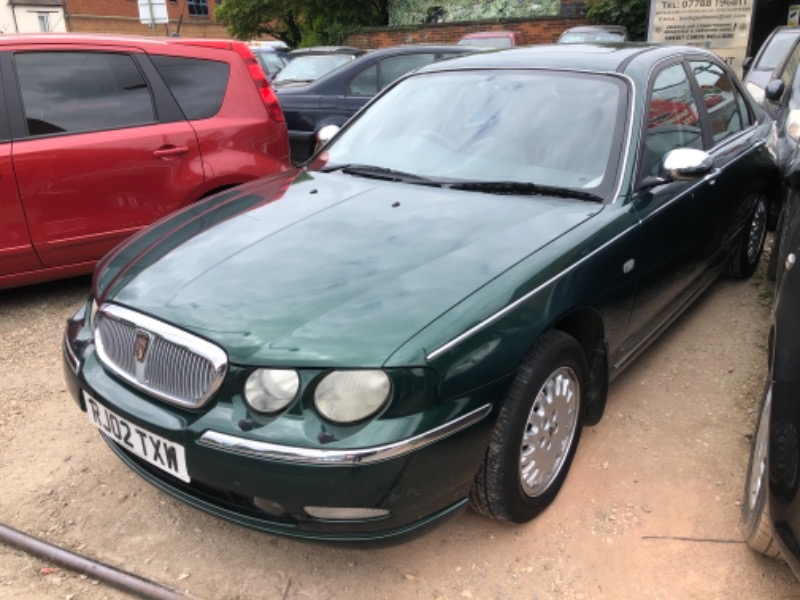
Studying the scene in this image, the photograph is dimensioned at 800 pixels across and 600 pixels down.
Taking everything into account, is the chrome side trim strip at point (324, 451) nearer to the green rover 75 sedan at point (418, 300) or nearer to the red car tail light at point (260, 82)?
the green rover 75 sedan at point (418, 300)

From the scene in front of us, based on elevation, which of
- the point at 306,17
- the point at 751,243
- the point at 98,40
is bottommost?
the point at 751,243

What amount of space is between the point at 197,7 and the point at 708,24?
135ft

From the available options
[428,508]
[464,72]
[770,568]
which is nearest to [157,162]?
[464,72]

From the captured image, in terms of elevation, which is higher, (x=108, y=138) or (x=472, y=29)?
(x=472, y=29)

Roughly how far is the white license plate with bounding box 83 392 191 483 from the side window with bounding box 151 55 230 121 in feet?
9.26

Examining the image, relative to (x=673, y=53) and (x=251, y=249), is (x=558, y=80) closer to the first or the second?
(x=673, y=53)

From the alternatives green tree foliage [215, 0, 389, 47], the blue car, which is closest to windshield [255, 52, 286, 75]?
the blue car

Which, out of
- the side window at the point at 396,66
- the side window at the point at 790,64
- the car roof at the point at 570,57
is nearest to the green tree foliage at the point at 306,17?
the side window at the point at 396,66

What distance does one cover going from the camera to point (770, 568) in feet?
7.62

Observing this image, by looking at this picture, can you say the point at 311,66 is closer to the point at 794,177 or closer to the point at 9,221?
the point at 9,221

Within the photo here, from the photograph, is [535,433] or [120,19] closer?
[535,433]

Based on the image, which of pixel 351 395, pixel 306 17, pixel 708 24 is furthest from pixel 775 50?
pixel 306 17

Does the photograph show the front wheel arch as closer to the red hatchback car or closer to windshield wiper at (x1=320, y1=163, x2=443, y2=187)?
windshield wiper at (x1=320, y1=163, x2=443, y2=187)

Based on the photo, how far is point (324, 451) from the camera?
187cm
